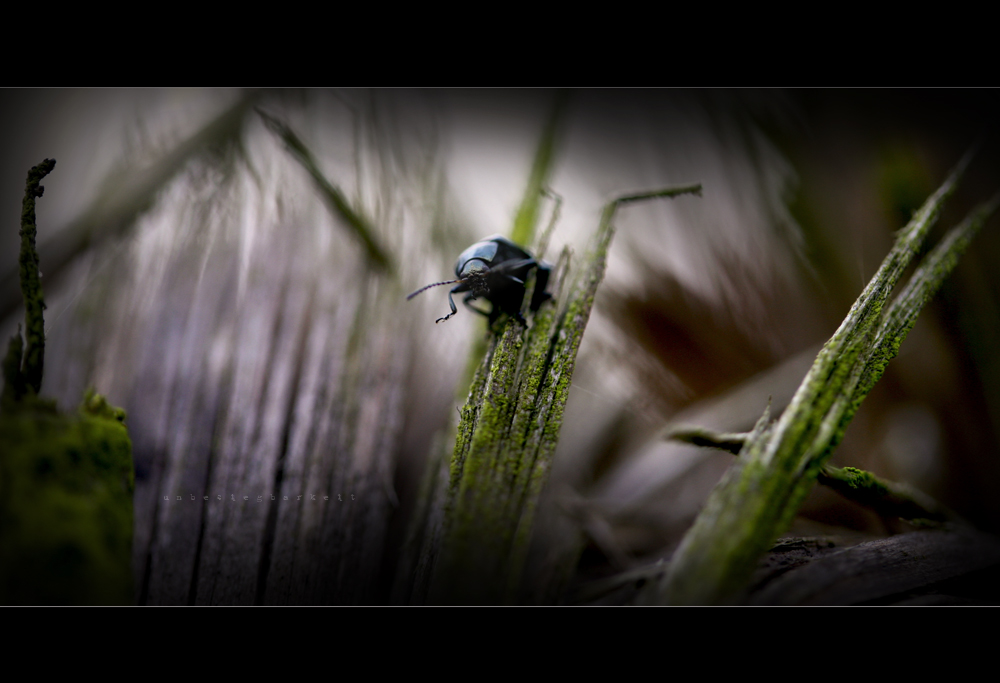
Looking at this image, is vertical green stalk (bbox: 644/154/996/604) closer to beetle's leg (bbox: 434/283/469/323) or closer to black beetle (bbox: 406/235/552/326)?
black beetle (bbox: 406/235/552/326)

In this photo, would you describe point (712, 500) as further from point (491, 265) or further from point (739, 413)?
point (491, 265)

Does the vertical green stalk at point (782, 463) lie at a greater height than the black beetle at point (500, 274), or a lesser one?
lesser

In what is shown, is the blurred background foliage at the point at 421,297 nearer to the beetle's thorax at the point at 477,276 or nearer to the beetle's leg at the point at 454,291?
the beetle's leg at the point at 454,291

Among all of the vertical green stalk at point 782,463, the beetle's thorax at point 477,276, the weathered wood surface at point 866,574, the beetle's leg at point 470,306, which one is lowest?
the weathered wood surface at point 866,574

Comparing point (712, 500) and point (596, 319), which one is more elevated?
point (596, 319)

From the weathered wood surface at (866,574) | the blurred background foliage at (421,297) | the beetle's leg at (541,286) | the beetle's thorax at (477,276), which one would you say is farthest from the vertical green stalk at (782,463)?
the beetle's thorax at (477,276)

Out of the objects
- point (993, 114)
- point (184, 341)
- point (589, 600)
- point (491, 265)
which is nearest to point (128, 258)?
point (184, 341)
